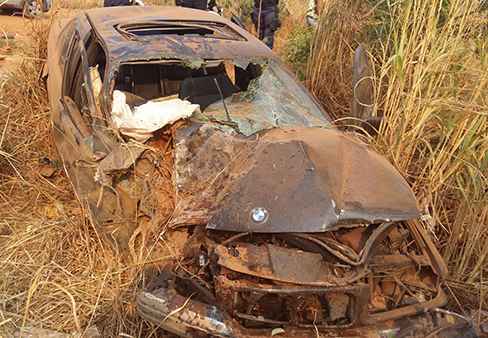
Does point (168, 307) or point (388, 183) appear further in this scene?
point (388, 183)

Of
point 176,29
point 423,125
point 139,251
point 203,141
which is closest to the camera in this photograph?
point 139,251

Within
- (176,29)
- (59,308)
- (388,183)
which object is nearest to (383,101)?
(388,183)

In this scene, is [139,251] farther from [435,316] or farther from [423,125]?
[423,125]

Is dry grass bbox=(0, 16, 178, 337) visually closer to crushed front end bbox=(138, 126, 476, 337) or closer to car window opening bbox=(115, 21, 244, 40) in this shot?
crushed front end bbox=(138, 126, 476, 337)

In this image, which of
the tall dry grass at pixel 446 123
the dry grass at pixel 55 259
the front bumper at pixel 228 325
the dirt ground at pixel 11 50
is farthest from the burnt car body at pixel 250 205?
the dirt ground at pixel 11 50

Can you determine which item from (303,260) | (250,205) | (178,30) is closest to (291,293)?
(303,260)

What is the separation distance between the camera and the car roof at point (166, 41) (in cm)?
332

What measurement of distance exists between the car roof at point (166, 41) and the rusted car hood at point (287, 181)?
65 cm

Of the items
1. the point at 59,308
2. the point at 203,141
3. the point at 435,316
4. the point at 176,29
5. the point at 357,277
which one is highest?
the point at 176,29

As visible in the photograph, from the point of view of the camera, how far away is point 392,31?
3.86 meters

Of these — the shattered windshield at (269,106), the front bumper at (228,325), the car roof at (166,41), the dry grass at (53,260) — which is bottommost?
the dry grass at (53,260)

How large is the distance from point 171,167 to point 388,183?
3.83 feet

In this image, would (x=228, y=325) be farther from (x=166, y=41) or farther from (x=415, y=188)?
(x=166, y=41)

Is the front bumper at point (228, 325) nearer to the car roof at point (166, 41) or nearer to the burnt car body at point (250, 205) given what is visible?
the burnt car body at point (250, 205)
